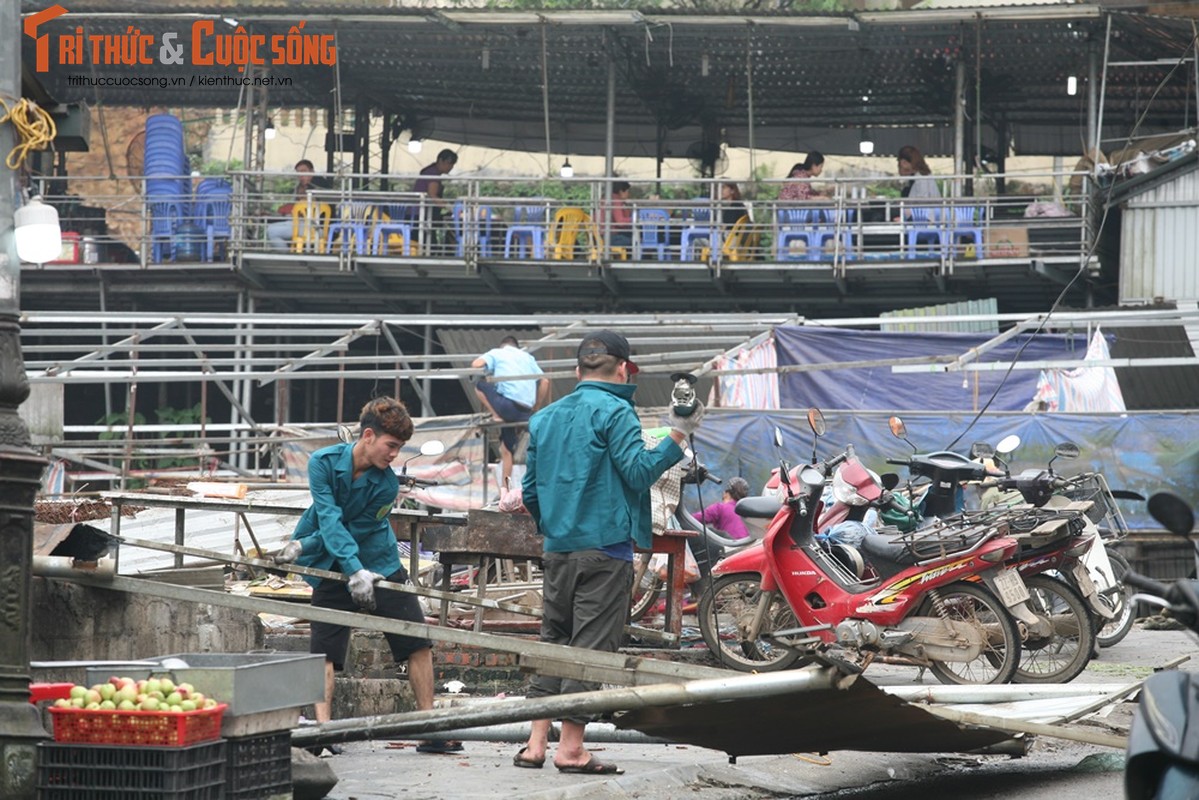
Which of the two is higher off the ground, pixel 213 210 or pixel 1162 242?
pixel 213 210

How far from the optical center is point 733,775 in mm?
7305

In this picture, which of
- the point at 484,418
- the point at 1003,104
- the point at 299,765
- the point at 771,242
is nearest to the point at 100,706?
the point at 299,765

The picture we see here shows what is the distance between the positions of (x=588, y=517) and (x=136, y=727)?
248 cm

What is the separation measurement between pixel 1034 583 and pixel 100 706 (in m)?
6.63

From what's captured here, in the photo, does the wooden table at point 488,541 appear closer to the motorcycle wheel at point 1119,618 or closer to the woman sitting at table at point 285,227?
the motorcycle wheel at point 1119,618

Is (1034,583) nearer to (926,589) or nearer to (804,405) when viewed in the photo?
(926,589)

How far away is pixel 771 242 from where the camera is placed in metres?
25.3

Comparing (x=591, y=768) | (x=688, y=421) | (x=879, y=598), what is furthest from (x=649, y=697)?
(x=879, y=598)

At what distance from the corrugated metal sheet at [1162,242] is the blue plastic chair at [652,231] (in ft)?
20.9

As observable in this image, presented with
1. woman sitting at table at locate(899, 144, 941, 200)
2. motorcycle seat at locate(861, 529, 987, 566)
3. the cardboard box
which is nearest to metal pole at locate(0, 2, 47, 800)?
motorcycle seat at locate(861, 529, 987, 566)

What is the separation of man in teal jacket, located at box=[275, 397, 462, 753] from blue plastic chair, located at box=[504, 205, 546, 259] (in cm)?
1694

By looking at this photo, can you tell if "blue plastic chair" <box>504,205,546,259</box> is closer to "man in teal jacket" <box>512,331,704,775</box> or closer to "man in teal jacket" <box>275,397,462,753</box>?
"man in teal jacket" <box>275,397,462,753</box>

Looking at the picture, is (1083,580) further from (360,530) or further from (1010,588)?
(360,530)

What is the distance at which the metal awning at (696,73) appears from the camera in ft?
76.0
